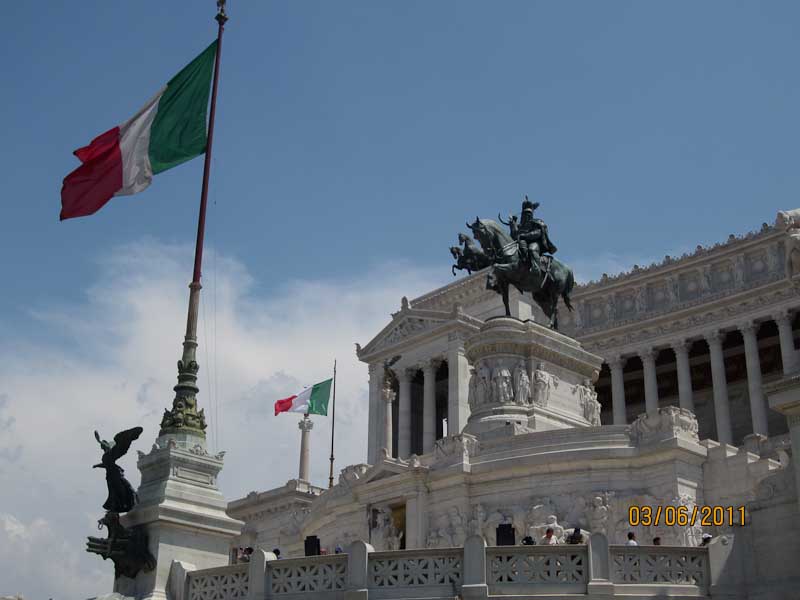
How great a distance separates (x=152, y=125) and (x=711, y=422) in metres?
53.8

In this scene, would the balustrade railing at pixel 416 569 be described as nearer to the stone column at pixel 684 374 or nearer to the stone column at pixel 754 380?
→ the stone column at pixel 754 380

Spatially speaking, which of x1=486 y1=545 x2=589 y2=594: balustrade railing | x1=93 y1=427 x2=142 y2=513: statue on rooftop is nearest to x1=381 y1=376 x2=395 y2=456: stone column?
x1=93 y1=427 x2=142 y2=513: statue on rooftop

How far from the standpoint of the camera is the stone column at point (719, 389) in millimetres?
65500

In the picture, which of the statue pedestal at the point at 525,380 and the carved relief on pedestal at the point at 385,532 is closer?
the carved relief on pedestal at the point at 385,532

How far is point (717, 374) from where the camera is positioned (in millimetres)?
67500

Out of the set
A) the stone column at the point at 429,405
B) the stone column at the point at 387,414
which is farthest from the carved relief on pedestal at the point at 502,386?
the stone column at the point at 387,414

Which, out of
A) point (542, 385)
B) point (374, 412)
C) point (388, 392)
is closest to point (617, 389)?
point (388, 392)

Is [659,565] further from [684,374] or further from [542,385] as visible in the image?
[684,374]

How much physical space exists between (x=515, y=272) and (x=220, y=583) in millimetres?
27738

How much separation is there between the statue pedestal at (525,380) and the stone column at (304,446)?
28010mm

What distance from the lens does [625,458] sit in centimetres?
3341

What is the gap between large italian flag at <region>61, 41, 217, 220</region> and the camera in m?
27.0
